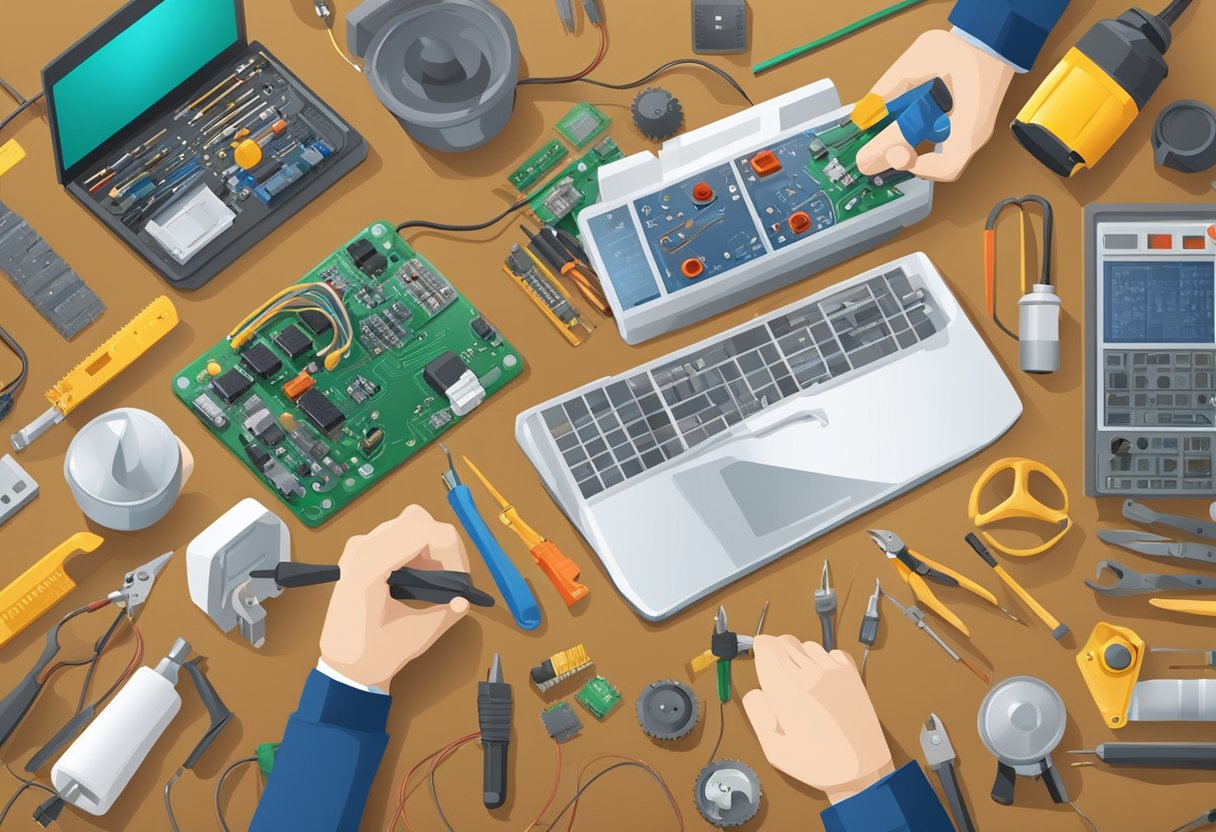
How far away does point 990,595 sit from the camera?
3.48m

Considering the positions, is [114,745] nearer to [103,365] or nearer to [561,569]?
[103,365]

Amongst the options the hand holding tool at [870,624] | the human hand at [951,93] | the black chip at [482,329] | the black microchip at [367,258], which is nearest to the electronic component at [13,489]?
the black microchip at [367,258]

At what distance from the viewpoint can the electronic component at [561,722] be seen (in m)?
3.44

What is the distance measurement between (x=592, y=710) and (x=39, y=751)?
131 centimetres

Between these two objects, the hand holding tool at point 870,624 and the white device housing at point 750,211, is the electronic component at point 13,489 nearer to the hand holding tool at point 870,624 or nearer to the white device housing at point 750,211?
the white device housing at point 750,211

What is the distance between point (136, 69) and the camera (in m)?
3.50

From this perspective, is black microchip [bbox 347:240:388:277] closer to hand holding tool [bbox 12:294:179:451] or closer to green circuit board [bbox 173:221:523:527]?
green circuit board [bbox 173:221:523:527]

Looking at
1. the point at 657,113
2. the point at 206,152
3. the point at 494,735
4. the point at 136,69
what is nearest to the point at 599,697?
the point at 494,735

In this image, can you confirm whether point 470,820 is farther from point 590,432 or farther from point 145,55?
point 145,55

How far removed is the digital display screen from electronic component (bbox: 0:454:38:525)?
2627 millimetres

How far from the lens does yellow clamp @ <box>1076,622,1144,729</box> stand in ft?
11.2

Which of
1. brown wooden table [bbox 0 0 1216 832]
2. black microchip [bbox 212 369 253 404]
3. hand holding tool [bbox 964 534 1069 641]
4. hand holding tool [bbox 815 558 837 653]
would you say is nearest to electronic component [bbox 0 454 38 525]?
brown wooden table [bbox 0 0 1216 832]

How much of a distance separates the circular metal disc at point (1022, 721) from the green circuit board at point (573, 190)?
4.95 feet

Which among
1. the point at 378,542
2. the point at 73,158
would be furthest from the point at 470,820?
the point at 73,158
